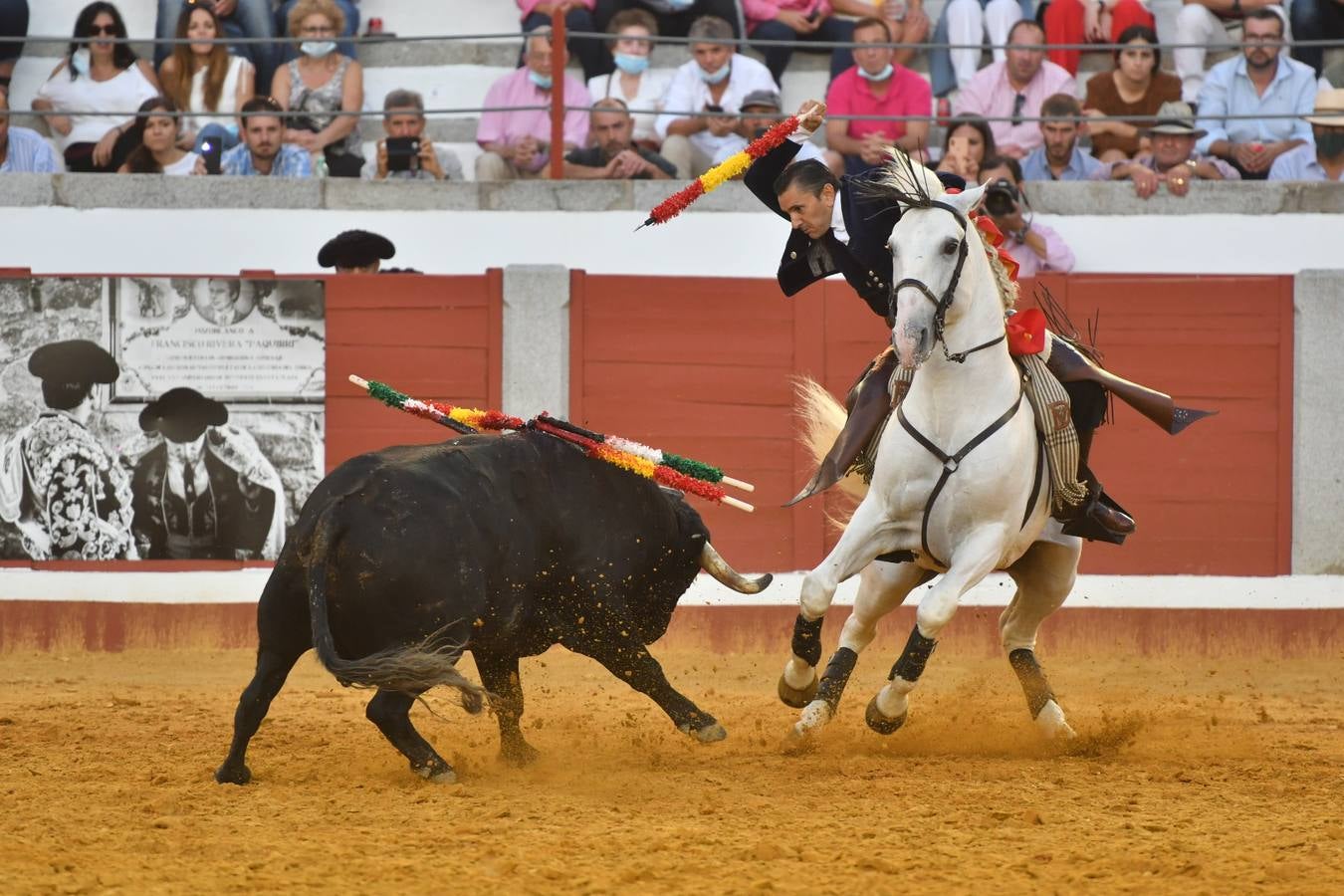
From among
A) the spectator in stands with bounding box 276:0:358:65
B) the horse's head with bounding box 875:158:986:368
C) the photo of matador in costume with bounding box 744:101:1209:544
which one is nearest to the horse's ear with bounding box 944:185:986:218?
the horse's head with bounding box 875:158:986:368

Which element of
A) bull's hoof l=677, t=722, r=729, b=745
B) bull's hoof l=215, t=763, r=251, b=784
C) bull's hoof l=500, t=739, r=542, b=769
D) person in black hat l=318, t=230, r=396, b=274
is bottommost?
bull's hoof l=500, t=739, r=542, b=769

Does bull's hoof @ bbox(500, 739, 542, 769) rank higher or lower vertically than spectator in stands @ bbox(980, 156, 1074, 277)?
lower

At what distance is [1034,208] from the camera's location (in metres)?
10.2

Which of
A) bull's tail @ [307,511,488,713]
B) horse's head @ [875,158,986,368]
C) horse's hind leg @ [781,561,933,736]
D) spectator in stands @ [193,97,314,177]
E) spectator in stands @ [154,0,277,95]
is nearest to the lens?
bull's tail @ [307,511,488,713]

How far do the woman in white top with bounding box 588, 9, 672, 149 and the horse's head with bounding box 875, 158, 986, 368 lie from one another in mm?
5543

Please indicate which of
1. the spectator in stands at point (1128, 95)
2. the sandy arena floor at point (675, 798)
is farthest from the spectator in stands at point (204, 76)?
the spectator in stands at point (1128, 95)

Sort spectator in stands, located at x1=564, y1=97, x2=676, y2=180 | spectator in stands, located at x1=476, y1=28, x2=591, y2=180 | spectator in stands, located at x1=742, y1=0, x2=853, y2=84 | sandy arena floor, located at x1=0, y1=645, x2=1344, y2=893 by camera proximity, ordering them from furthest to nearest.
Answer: spectator in stands, located at x1=742, y1=0, x2=853, y2=84, spectator in stands, located at x1=476, y1=28, x2=591, y2=180, spectator in stands, located at x1=564, y1=97, x2=676, y2=180, sandy arena floor, located at x1=0, y1=645, x2=1344, y2=893

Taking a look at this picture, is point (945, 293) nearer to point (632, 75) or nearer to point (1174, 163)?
point (1174, 163)

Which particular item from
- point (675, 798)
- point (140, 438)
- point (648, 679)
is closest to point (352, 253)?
point (140, 438)

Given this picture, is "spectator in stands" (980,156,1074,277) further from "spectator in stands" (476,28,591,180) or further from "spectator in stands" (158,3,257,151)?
"spectator in stands" (158,3,257,151)

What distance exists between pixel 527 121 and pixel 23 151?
3.12m

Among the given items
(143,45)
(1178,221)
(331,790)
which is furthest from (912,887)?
(143,45)

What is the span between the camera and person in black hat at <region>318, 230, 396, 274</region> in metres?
9.95

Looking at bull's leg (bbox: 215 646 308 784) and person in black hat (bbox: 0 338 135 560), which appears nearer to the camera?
bull's leg (bbox: 215 646 308 784)
